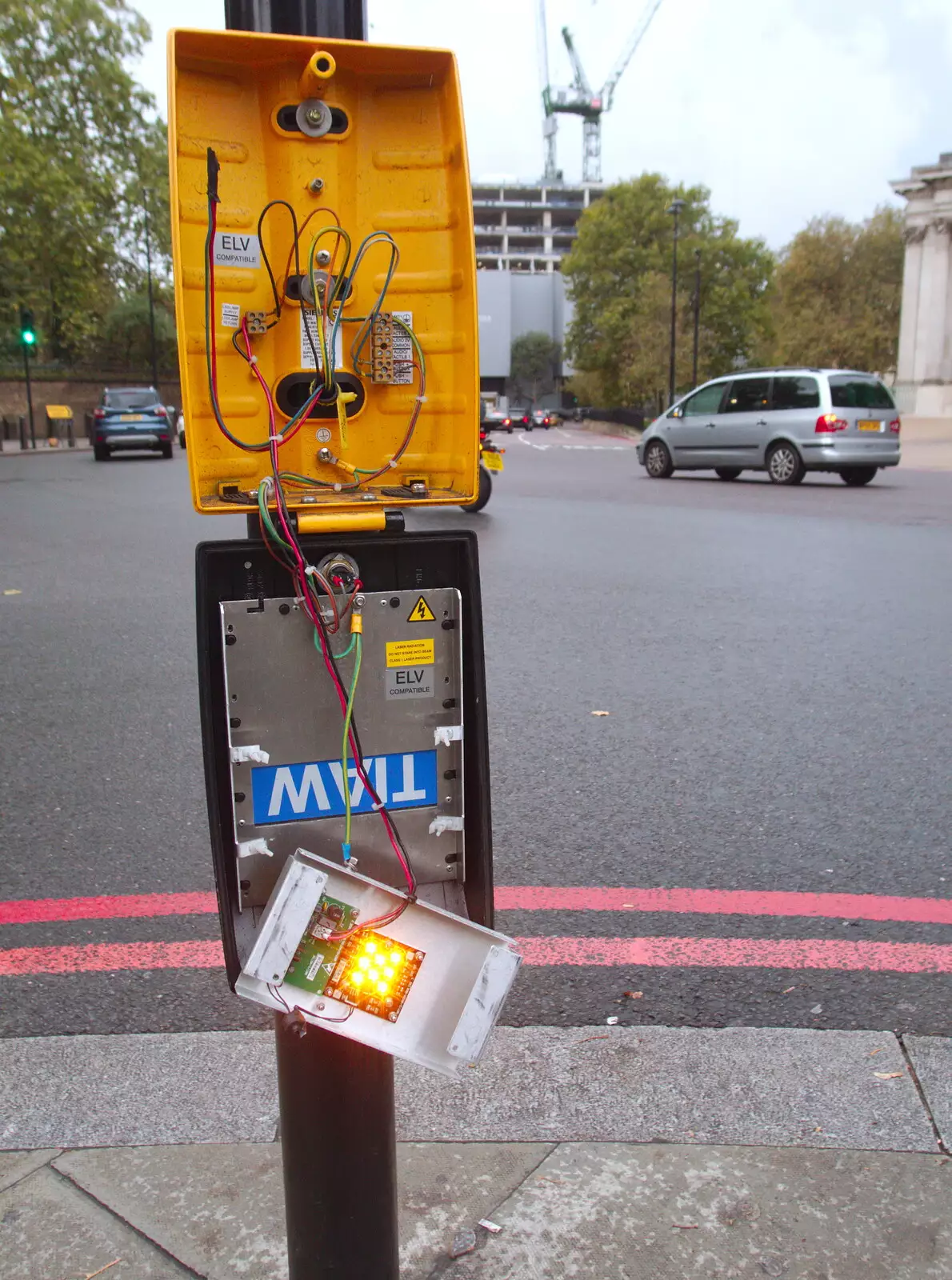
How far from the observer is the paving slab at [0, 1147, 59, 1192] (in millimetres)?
2162

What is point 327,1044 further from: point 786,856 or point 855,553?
point 855,553

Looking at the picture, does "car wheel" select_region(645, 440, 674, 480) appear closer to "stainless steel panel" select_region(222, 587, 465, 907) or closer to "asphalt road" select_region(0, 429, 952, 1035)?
"asphalt road" select_region(0, 429, 952, 1035)

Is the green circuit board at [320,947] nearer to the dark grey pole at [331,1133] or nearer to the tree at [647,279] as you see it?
the dark grey pole at [331,1133]

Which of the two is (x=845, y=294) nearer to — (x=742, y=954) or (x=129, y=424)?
(x=129, y=424)

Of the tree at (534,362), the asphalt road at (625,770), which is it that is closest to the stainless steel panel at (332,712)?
the asphalt road at (625,770)

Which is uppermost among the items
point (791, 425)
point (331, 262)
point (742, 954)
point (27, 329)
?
point (27, 329)

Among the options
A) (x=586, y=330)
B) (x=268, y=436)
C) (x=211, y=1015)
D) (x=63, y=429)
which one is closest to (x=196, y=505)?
A: (x=268, y=436)

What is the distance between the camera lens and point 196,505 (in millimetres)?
1627

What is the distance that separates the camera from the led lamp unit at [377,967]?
4.86 ft

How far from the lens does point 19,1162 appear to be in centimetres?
221

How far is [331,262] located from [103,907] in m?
2.32

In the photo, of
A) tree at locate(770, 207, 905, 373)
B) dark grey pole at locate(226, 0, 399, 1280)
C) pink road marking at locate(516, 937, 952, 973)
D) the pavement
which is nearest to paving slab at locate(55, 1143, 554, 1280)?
the pavement

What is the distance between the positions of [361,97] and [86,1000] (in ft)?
7.28

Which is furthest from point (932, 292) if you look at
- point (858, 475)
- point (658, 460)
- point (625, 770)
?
point (625, 770)
